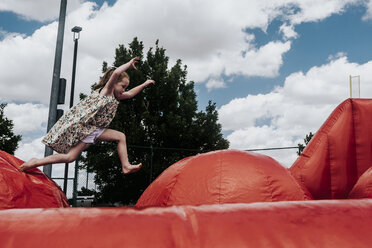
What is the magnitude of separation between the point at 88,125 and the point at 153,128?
14.5 metres

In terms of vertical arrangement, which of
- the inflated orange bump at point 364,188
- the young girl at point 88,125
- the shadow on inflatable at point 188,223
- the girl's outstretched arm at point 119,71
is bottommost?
the shadow on inflatable at point 188,223

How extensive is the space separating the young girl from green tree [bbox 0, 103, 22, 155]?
14047 millimetres

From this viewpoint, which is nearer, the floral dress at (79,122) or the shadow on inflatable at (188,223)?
the shadow on inflatable at (188,223)

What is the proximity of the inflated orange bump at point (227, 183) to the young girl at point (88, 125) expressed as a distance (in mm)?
1190

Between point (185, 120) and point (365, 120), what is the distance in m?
15.2

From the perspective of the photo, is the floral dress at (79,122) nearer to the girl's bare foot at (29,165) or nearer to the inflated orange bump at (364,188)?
the girl's bare foot at (29,165)

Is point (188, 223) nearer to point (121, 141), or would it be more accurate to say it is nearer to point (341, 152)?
point (341, 152)

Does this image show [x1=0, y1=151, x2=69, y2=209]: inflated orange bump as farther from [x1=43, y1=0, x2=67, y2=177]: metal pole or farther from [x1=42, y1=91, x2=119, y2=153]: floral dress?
[x1=43, y1=0, x2=67, y2=177]: metal pole

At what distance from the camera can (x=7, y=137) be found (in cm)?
1617

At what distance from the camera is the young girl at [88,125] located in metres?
3.24

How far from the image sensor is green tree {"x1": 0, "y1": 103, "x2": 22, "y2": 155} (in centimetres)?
1568

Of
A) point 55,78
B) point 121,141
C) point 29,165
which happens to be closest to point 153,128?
point 55,78

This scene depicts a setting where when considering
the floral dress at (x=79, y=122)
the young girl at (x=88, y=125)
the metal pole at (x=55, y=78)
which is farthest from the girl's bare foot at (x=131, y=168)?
the metal pole at (x=55, y=78)

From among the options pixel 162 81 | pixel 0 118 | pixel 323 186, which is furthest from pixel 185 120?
pixel 323 186
